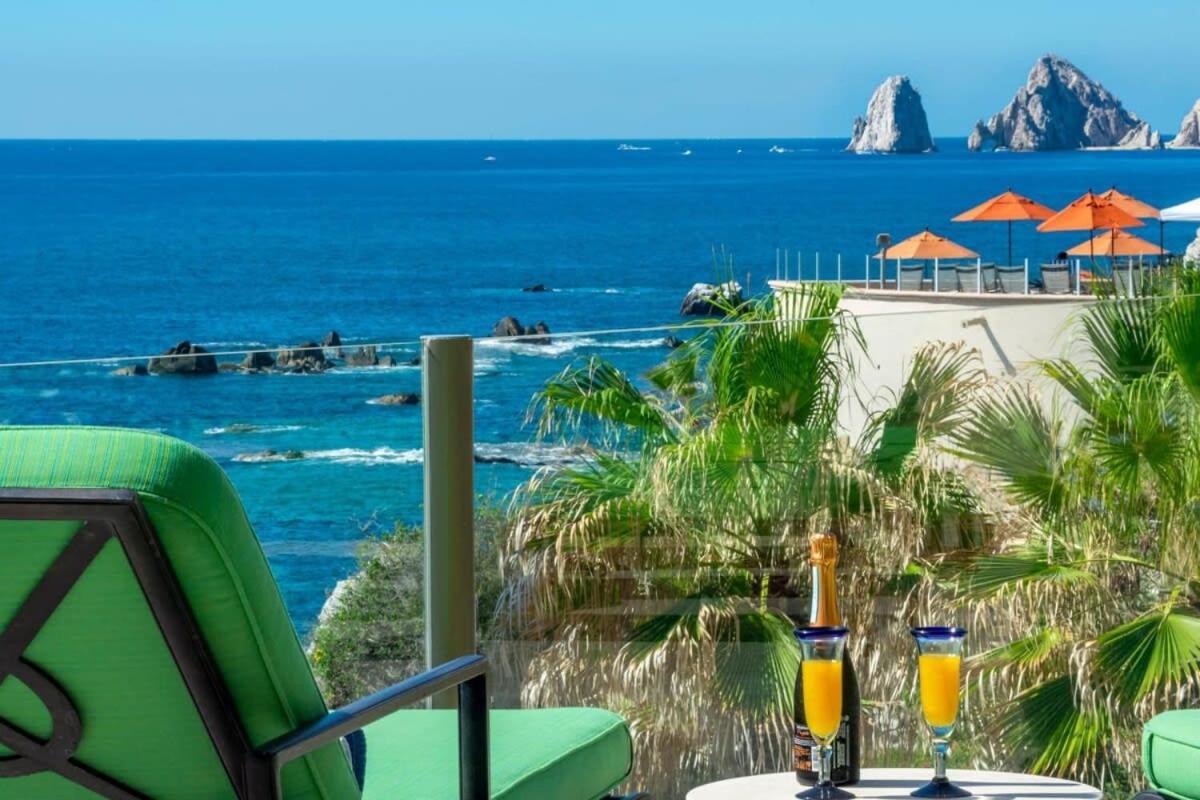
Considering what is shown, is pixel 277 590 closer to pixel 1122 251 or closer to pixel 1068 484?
pixel 1068 484

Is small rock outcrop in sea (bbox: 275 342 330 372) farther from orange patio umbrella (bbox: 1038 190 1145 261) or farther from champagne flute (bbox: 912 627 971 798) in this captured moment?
orange patio umbrella (bbox: 1038 190 1145 261)

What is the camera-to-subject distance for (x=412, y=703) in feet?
6.08

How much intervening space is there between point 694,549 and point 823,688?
1.01 metres

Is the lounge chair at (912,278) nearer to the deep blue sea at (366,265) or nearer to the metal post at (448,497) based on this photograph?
the deep blue sea at (366,265)

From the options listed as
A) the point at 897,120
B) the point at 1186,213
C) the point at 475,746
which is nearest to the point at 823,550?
the point at 475,746

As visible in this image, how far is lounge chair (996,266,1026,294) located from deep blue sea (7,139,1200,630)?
1873 centimetres

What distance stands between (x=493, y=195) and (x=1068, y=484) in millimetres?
72320

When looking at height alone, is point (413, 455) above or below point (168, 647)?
above

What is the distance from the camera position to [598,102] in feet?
294

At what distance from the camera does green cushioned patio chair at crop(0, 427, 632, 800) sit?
1.42 m

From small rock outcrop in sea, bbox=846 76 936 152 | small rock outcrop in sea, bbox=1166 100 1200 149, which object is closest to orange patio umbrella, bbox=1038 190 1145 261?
small rock outcrop in sea, bbox=846 76 936 152

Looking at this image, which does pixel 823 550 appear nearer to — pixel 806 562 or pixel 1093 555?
pixel 806 562

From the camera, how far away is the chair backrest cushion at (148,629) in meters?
1.42

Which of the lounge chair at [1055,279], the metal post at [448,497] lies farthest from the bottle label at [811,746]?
the lounge chair at [1055,279]
